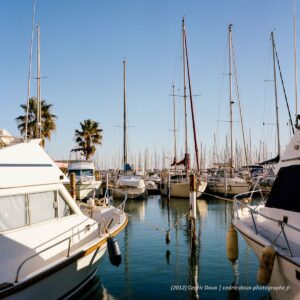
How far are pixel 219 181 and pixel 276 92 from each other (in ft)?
35.6

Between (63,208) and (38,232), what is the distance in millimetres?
1316

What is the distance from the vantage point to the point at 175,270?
11.5m

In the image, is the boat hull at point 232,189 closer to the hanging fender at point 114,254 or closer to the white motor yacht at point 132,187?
the white motor yacht at point 132,187

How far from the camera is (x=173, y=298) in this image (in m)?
9.05

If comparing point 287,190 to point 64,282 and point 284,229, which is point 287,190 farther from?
point 64,282

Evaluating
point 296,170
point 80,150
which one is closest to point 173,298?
point 296,170

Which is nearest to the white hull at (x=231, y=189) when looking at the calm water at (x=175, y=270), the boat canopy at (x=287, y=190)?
the calm water at (x=175, y=270)

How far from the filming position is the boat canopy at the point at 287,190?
7785 millimetres

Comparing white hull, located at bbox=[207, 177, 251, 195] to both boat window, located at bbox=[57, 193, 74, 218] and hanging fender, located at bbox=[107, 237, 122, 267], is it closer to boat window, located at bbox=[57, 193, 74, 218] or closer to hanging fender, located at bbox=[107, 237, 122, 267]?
hanging fender, located at bbox=[107, 237, 122, 267]

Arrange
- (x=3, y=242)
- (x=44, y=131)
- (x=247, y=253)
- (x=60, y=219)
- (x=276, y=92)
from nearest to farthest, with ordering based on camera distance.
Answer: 1. (x=3, y=242)
2. (x=60, y=219)
3. (x=247, y=253)
4. (x=276, y=92)
5. (x=44, y=131)

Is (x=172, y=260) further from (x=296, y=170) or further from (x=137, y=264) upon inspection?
(x=296, y=170)

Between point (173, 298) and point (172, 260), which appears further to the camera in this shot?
point (172, 260)

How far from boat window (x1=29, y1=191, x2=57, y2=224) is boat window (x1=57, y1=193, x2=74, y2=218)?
176 millimetres

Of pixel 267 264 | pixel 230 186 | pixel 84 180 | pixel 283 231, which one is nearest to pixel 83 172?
pixel 84 180
